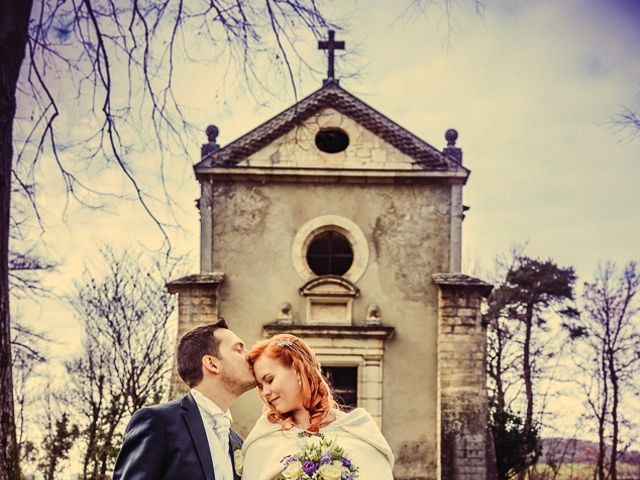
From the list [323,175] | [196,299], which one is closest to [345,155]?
[323,175]

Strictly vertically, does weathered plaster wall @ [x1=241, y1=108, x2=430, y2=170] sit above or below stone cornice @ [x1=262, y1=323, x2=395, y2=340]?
above

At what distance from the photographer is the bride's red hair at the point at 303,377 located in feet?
16.0

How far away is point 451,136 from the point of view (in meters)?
19.7

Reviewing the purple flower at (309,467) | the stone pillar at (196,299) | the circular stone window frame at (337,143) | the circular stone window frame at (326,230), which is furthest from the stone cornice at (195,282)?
the purple flower at (309,467)

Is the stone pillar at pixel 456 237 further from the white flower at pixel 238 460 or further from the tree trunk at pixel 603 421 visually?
the white flower at pixel 238 460

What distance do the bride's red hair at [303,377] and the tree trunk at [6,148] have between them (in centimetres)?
169

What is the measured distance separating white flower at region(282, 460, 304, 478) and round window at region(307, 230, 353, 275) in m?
14.3

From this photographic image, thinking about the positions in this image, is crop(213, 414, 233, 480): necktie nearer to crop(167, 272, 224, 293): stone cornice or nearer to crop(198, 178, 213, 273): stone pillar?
crop(167, 272, 224, 293): stone cornice

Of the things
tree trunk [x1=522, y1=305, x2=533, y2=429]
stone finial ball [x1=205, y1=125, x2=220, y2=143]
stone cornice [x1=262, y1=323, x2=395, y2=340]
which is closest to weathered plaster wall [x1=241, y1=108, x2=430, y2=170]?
stone finial ball [x1=205, y1=125, x2=220, y2=143]

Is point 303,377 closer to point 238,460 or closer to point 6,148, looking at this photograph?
point 238,460

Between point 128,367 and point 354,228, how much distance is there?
1206 cm

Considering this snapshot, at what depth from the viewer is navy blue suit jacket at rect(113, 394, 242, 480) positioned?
14.1 ft

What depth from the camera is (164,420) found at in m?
4.44

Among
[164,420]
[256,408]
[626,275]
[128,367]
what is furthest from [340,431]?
[626,275]
